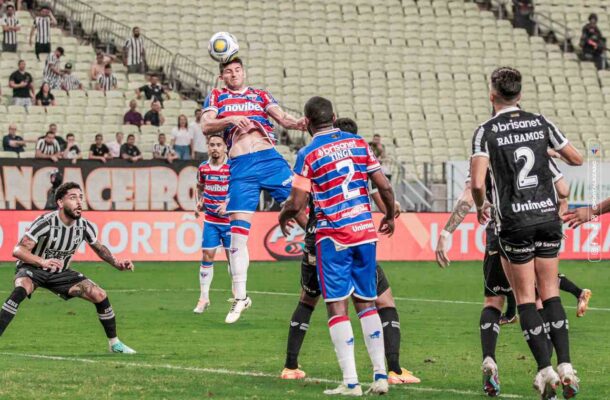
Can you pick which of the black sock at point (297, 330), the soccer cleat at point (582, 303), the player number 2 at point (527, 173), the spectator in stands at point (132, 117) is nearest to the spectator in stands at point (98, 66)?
the spectator in stands at point (132, 117)

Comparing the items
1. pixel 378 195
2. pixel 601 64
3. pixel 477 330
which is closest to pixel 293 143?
pixel 601 64

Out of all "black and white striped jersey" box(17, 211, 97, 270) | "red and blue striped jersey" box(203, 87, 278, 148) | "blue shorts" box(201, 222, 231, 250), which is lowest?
"black and white striped jersey" box(17, 211, 97, 270)

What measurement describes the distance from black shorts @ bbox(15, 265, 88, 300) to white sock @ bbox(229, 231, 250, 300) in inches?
80.6

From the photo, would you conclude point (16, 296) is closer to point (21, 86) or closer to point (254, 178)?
point (254, 178)

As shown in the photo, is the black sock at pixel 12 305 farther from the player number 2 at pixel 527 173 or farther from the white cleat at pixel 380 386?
the player number 2 at pixel 527 173

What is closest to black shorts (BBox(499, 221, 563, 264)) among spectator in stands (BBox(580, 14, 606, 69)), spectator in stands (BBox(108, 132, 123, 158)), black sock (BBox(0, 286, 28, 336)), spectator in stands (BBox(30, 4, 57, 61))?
black sock (BBox(0, 286, 28, 336))

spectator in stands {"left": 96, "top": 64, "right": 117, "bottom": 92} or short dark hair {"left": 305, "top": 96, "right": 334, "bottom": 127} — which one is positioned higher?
spectator in stands {"left": 96, "top": 64, "right": 117, "bottom": 92}

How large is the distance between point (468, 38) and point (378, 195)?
30.8m

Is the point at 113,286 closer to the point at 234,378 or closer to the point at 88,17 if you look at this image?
the point at 234,378

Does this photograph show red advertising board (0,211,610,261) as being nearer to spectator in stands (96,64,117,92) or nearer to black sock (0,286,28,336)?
spectator in stands (96,64,117,92)

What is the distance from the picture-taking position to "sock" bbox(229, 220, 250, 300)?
1484 centimetres

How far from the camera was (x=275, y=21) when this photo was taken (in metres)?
39.6

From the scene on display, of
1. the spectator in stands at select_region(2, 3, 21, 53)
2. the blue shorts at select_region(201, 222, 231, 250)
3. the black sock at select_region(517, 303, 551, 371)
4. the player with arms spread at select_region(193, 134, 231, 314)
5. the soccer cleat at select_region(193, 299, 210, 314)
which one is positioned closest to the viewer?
the black sock at select_region(517, 303, 551, 371)

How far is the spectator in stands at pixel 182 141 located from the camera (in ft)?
102
